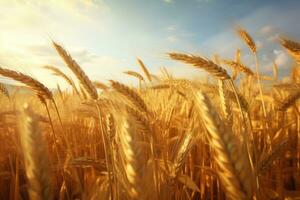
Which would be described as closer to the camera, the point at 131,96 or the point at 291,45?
the point at 131,96

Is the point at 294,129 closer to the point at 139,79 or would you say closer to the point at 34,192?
the point at 139,79

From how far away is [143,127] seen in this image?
1.36m

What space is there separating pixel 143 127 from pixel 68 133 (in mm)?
1661

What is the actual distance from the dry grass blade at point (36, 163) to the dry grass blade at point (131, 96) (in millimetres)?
697

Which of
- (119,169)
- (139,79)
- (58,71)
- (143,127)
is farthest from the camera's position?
(139,79)

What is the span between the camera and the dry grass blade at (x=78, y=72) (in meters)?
1.48

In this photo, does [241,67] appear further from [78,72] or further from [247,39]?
[78,72]

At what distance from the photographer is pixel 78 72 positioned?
61.6 inches

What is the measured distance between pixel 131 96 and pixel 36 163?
756mm

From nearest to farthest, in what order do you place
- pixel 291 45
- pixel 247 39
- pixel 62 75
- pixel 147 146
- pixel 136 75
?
pixel 291 45 → pixel 147 146 → pixel 247 39 → pixel 62 75 → pixel 136 75

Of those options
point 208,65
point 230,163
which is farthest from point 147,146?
point 230,163

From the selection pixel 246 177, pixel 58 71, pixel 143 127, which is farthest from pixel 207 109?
pixel 58 71

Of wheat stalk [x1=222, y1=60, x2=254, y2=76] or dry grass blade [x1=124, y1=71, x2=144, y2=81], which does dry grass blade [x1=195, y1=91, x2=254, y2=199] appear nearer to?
wheat stalk [x1=222, y1=60, x2=254, y2=76]

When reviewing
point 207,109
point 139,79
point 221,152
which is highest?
point 139,79
